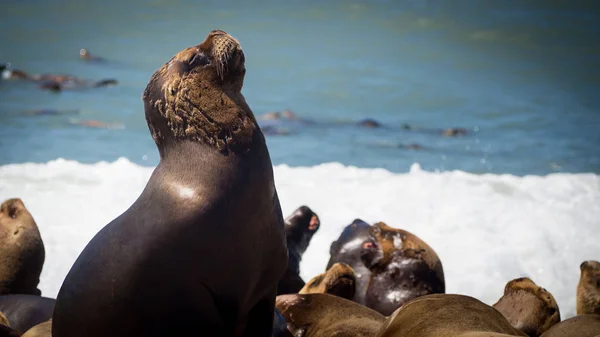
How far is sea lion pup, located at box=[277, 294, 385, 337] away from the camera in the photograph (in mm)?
3414

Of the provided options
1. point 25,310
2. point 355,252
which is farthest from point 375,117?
point 25,310

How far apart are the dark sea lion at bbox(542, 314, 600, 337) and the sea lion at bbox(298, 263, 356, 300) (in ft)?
4.49

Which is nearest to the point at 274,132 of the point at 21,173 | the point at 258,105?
the point at 258,105

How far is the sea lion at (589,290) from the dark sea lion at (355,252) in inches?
47.3

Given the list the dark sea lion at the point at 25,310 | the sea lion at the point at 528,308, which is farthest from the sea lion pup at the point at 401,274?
the dark sea lion at the point at 25,310

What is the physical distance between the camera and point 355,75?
50.2 ft

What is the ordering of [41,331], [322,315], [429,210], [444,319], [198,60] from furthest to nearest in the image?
[429,210]
[322,315]
[41,331]
[198,60]
[444,319]

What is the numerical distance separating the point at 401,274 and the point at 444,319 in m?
1.94

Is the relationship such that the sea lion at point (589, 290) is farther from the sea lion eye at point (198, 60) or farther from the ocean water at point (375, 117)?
the sea lion eye at point (198, 60)

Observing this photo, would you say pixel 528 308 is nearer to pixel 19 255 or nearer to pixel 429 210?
pixel 19 255

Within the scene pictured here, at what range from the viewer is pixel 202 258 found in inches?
107

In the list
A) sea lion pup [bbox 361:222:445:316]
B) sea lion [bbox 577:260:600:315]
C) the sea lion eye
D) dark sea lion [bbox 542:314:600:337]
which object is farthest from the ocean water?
the sea lion eye

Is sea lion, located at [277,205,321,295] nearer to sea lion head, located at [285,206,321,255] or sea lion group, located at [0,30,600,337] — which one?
sea lion head, located at [285,206,321,255]

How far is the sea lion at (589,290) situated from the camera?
406 centimetres
